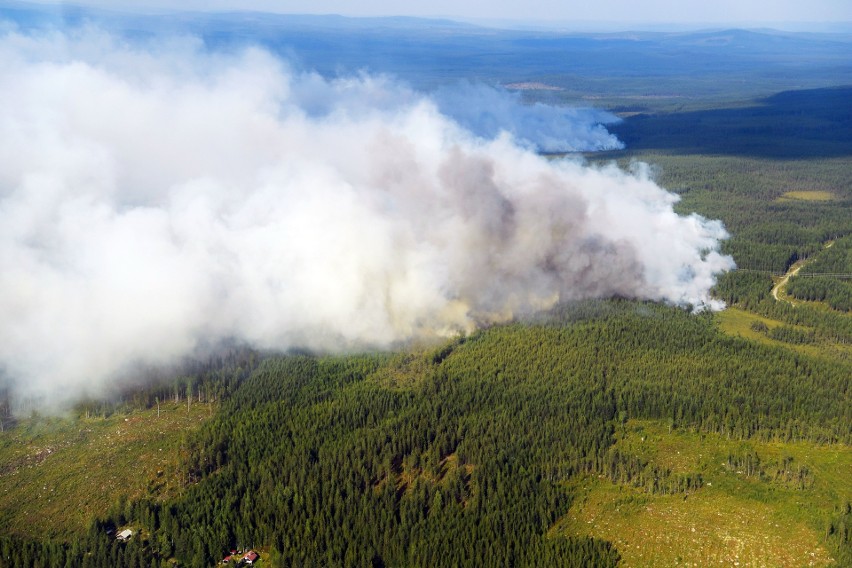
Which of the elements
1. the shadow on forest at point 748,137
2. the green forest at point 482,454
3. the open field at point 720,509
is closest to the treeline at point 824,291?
the green forest at point 482,454

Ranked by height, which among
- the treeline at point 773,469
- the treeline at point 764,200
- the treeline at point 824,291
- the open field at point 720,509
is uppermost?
the treeline at point 764,200

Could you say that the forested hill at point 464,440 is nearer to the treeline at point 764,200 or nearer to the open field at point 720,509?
the open field at point 720,509

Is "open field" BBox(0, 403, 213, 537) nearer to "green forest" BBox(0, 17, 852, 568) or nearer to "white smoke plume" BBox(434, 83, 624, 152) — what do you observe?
"green forest" BBox(0, 17, 852, 568)

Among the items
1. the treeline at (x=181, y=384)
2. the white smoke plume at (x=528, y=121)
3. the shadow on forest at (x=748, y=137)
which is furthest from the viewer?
the shadow on forest at (x=748, y=137)

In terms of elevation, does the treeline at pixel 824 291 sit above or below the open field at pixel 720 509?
above

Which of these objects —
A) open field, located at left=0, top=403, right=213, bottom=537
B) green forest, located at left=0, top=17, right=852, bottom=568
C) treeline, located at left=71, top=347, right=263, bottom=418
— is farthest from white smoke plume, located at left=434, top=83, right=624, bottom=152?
open field, located at left=0, top=403, right=213, bottom=537

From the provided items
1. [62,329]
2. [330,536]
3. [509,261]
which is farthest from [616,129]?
[330,536]

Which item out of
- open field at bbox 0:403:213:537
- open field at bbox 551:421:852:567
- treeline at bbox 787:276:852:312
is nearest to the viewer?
open field at bbox 551:421:852:567

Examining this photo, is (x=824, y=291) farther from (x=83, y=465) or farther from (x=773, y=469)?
(x=83, y=465)
